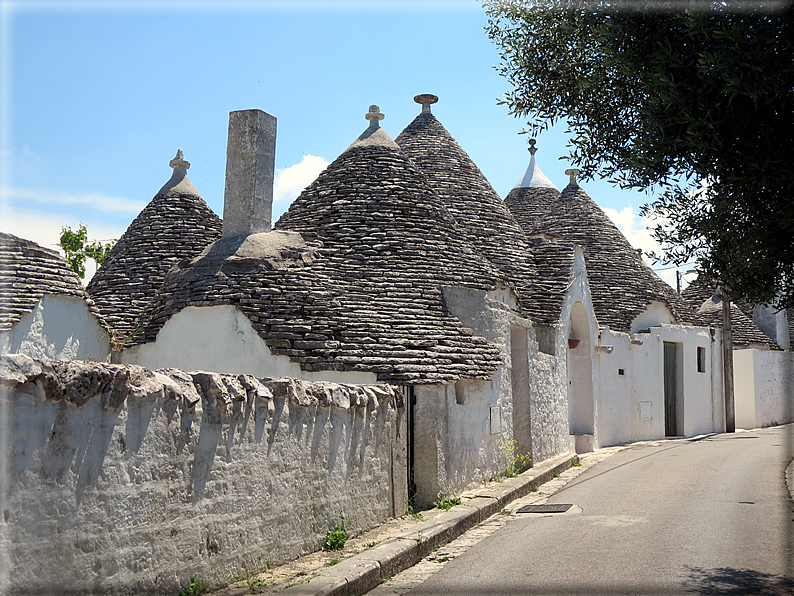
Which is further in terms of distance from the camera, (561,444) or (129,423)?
(561,444)

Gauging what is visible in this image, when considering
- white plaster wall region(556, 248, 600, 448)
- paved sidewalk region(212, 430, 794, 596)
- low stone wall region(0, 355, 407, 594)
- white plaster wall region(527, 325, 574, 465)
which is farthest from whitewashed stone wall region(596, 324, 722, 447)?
low stone wall region(0, 355, 407, 594)

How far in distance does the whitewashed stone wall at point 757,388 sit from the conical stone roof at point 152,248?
1974 cm

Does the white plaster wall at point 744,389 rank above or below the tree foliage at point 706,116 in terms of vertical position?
below

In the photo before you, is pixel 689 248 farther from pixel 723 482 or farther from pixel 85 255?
pixel 85 255

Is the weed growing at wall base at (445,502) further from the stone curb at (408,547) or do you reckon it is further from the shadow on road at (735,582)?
the shadow on road at (735,582)

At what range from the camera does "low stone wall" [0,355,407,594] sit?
4070 mm

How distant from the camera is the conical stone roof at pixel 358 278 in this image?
405 inches

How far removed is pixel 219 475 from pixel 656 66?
475 centimetres

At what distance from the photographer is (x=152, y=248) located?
1449 cm

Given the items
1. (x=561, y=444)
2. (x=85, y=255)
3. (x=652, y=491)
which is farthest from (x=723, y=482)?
(x=85, y=255)

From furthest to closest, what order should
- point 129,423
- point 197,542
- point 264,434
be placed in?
1. point 264,434
2. point 197,542
3. point 129,423

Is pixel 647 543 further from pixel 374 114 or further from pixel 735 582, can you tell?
pixel 374 114

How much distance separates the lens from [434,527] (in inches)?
328

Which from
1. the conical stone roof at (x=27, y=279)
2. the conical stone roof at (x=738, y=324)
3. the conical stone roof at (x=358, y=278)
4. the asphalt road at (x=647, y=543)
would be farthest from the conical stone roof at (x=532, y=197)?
the conical stone roof at (x=27, y=279)
